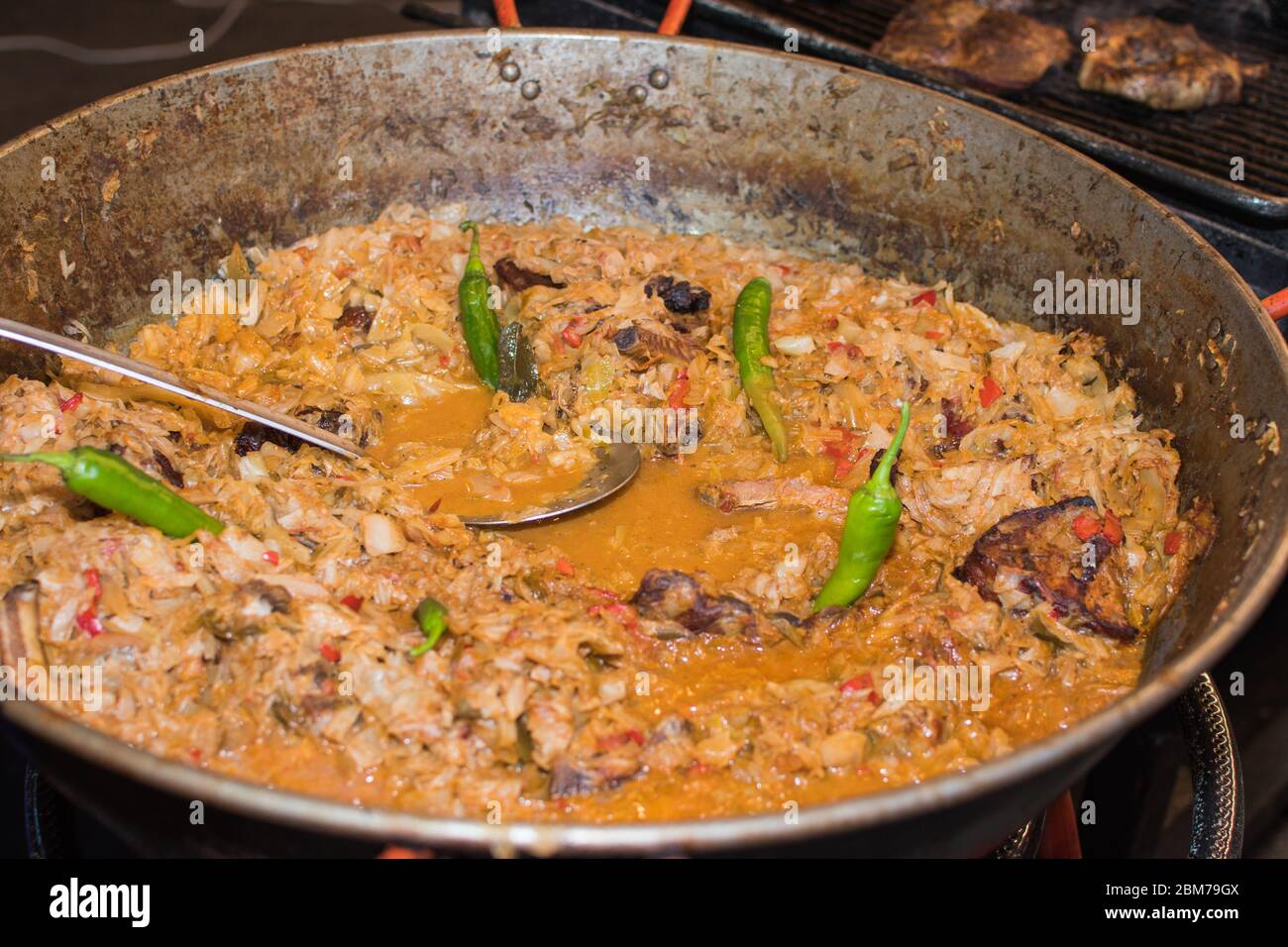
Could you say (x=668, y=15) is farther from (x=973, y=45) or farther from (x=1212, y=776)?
(x=1212, y=776)

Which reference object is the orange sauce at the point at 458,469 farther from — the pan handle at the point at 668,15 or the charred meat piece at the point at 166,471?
the pan handle at the point at 668,15

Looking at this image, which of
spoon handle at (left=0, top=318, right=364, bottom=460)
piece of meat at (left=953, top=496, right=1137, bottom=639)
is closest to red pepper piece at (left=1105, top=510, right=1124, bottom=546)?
piece of meat at (left=953, top=496, right=1137, bottom=639)

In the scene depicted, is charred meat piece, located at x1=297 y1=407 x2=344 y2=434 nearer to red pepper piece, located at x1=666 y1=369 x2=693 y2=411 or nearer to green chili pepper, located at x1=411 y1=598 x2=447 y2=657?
green chili pepper, located at x1=411 y1=598 x2=447 y2=657

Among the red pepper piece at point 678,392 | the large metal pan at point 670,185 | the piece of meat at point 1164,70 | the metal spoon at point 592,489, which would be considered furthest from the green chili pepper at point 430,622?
the piece of meat at point 1164,70

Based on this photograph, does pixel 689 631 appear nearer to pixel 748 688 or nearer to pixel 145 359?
pixel 748 688

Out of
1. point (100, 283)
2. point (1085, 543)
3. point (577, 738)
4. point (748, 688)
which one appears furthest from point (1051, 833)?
point (100, 283)
